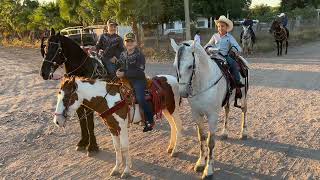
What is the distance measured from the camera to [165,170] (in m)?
6.68

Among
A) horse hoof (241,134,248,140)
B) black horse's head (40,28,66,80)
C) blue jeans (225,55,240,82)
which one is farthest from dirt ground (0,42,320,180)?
black horse's head (40,28,66,80)

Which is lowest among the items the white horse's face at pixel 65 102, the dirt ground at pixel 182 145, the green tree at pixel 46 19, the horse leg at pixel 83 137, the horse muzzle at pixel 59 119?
the dirt ground at pixel 182 145

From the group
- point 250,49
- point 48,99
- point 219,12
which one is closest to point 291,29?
point 219,12

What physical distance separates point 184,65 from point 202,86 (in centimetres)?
75

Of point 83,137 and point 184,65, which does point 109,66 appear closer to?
point 83,137

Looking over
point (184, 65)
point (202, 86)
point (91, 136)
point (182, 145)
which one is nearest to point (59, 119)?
point (91, 136)

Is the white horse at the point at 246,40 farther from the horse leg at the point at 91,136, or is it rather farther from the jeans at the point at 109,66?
the horse leg at the point at 91,136

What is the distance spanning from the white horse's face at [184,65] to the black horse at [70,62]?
7.07 ft

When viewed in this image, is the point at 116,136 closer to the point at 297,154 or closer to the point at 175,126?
the point at 175,126

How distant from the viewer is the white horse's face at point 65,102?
A: 19.2 feet

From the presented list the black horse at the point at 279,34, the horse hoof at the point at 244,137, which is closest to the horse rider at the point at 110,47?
the horse hoof at the point at 244,137

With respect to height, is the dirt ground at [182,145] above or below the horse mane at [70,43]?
below

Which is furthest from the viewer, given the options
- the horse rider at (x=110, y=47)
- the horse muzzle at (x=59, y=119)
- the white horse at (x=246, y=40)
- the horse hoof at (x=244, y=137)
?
the white horse at (x=246, y=40)

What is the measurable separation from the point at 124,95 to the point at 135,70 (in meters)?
0.45
